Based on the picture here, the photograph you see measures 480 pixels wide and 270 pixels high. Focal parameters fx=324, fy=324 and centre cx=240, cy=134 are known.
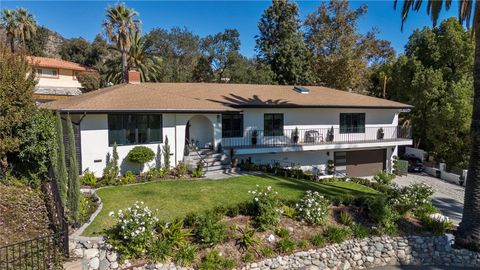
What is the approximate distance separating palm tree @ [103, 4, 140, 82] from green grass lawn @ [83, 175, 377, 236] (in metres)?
21.0

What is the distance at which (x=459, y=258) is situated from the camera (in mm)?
11219

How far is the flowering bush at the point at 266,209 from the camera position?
33.0ft

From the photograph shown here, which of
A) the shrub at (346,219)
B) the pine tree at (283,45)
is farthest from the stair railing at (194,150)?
the pine tree at (283,45)

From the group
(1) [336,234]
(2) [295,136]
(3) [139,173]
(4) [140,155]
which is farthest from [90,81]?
(1) [336,234]

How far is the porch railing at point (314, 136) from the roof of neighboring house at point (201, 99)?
5.73 feet

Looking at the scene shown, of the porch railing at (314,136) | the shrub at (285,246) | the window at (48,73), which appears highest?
the window at (48,73)

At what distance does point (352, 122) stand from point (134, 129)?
1528 centimetres

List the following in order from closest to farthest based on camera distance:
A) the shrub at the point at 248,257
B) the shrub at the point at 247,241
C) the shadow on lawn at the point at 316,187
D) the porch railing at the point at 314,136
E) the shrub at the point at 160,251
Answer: the shrub at the point at 160,251, the shrub at the point at 248,257, the shrub at the point at 247,241, the shadow on lawn at the point at 316,187, the porch railing at the point at 314,136

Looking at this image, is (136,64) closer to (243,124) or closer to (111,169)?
(243,124)

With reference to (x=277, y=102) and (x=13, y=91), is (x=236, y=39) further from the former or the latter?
(x=13, y=91)

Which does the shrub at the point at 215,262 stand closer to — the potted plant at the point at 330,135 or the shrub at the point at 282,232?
the shrub at the point at 282,232

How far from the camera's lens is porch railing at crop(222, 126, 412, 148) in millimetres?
20172

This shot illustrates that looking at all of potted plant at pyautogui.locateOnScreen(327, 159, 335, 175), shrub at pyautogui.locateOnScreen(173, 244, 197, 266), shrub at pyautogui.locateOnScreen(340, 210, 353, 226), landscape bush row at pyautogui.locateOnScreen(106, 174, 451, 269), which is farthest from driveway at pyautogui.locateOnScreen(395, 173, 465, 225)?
shrub at pyautogui.locateOnScreen(173, 244, 197, 266)

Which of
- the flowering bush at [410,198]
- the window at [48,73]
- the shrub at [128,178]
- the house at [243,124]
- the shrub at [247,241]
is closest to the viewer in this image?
the shrub at [247,241]
